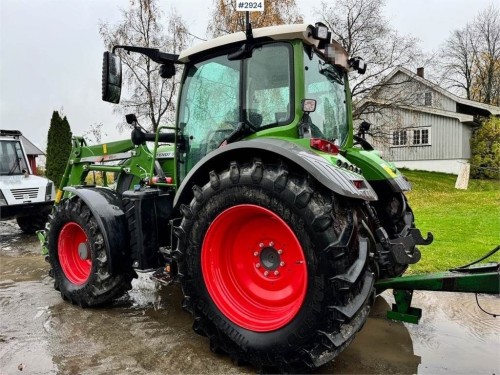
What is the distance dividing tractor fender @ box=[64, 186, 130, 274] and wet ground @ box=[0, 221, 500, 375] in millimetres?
519

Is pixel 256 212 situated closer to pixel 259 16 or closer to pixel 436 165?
pixel 259 16

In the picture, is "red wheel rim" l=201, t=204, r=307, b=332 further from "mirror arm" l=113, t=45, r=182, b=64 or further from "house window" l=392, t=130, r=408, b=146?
"house window" l=392, t=130, r=408, b=146

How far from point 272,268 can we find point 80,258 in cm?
242

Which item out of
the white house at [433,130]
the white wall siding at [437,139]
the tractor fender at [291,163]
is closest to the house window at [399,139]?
the white house at [433,130]

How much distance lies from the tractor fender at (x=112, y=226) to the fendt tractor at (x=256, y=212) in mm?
12

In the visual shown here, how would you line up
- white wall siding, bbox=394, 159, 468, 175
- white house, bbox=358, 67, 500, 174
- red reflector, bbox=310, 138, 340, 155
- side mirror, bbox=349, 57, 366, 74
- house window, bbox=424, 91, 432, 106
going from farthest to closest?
house window, bbox=424, 91, 432, 106
white wall siding, bbox=394, 159, 468, 175
white house, bbox=358, 67, 500, 174
side mirror, bbox=349, 57, 366, 74
red reflector, bbox=310, 138, 340, 155

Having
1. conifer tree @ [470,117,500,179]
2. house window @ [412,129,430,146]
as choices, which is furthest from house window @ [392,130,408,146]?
conifer tree @ [470,117,500,179]

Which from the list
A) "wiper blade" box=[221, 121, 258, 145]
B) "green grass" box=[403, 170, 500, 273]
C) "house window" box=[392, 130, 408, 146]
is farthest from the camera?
"house window" box=[392, 130, 408, 146]

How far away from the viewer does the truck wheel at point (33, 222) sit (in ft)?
32.0

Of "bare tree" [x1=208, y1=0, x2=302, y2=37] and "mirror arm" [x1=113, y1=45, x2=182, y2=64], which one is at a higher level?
"bare tree" [x1=208, y1=0, x2=302, y2=37]

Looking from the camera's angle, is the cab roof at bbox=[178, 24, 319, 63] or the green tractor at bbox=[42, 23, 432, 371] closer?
the green tractor at bbox=[42, 23, 432, 371]

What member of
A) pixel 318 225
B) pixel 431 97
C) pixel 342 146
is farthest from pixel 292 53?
pixel 431 97

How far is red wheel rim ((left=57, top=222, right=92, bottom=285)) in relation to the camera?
4473 millimetres

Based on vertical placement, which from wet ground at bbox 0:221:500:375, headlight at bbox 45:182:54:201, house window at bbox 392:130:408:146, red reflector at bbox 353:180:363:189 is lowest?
wet ground at bbox 0:221:500:375
